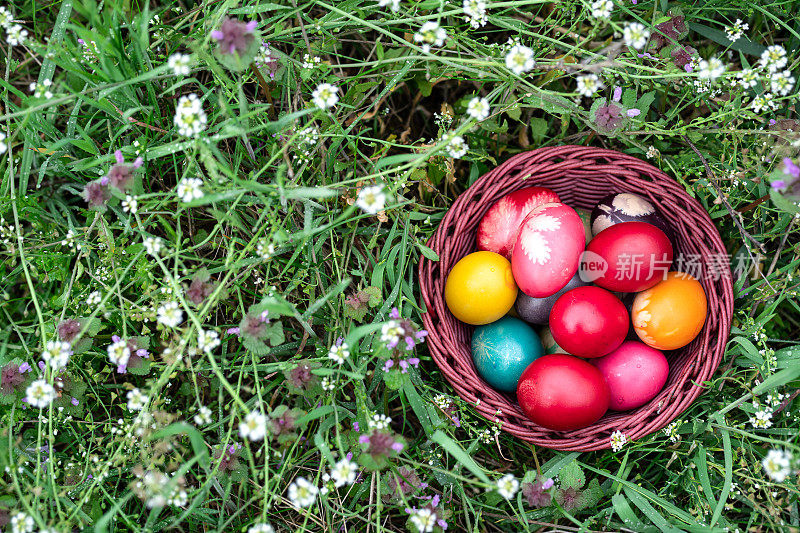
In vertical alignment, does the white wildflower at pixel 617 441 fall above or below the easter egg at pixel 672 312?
below

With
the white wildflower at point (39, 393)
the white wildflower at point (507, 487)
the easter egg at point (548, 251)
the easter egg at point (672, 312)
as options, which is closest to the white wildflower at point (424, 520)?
the white wildflower at point (507, 487)

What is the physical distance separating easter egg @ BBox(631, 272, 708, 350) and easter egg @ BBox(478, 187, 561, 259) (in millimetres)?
480

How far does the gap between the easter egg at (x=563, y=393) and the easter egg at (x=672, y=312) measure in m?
0.25

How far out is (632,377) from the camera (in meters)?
1.99

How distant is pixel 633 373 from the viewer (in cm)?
199

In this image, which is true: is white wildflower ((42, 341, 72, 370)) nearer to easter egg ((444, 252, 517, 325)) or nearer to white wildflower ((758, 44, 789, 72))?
easter egg ((444, 252, 517, 325))

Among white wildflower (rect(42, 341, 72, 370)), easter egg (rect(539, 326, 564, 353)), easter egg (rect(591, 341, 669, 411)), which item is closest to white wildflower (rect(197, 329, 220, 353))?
white wildflower (rect(42, 341, 72, 370))

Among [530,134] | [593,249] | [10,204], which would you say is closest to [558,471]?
[593,249]

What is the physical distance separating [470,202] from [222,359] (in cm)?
103

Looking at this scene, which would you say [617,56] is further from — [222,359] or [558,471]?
[222,359]

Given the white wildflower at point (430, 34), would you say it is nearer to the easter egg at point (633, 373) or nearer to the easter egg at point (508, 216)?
the easter egg at point (508, 216)

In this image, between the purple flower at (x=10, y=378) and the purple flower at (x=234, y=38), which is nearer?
the purple flower at (x=234, y=38)

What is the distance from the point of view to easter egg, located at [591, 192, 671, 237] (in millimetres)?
2080

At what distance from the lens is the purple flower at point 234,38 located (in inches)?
54.6
